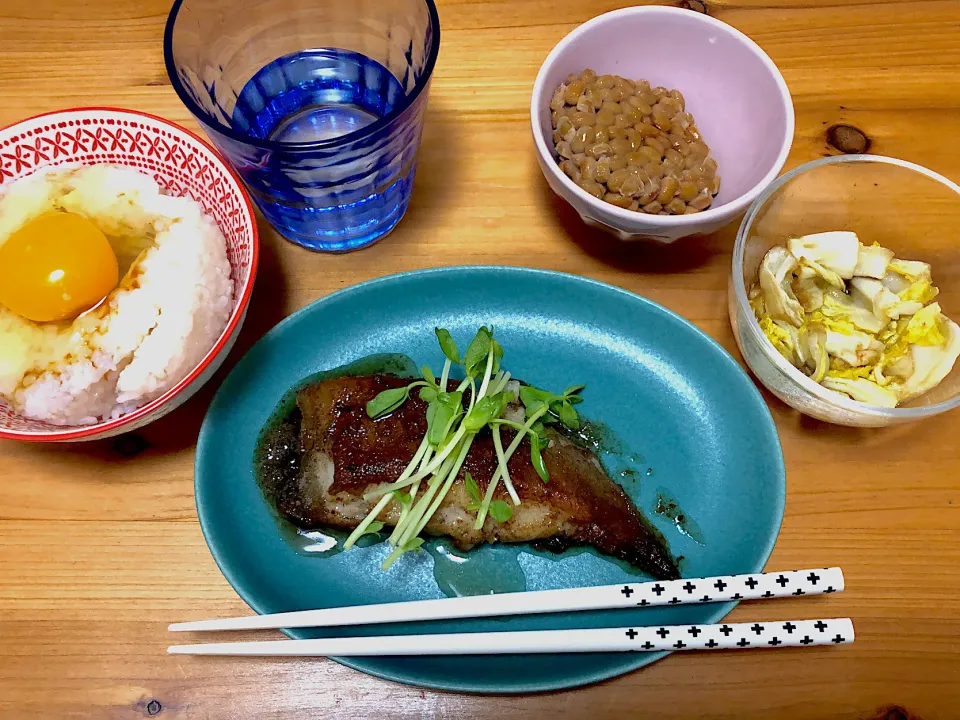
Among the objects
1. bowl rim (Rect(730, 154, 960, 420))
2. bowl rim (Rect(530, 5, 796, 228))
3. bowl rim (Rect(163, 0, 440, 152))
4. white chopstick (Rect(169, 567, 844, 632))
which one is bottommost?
white chopstick (Rect(169, 567, 844, 632))

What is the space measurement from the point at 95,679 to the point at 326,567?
1.62ft

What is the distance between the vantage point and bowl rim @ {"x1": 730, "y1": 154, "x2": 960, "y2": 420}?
4.50 ft

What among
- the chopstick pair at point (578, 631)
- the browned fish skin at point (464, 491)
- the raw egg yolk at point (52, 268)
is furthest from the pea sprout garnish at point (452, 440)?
the raw egg yolk at point (52, 268)

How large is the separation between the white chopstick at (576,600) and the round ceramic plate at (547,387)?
50 mm

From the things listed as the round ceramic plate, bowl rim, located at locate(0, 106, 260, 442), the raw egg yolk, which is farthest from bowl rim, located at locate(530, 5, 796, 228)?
the raw egg yolk

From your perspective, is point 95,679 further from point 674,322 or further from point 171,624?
point 674,322

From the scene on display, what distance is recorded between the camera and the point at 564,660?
1.35 metres

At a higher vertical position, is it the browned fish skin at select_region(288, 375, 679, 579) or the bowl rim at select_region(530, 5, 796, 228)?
the bowl rim at select_region(530, 5, 796, 228)

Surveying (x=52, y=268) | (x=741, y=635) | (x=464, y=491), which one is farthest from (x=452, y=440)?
(x=52, y=268)

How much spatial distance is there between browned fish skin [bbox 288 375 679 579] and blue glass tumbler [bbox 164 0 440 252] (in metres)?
0.44

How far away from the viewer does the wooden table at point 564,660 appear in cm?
137

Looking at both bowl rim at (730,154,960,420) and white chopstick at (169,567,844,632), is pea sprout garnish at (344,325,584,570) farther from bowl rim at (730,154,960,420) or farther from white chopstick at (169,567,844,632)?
bowl rim at (730,154,960,420)

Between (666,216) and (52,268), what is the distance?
129cm

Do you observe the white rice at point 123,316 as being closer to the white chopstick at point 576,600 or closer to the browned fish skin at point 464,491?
the browned fish skin at point 464,491
